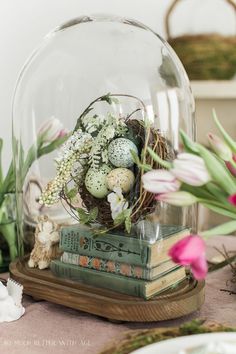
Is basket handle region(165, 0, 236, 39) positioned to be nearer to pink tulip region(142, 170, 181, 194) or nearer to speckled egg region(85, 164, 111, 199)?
speckled egg region(85, 164, 111, 199)

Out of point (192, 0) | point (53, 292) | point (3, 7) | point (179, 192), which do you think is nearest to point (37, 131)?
point (53, 292)

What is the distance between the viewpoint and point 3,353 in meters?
0.65

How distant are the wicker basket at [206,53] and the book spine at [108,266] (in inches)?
44.4

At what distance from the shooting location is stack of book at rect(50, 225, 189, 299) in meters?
0.73

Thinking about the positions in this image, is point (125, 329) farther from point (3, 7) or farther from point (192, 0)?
point (192, 0)

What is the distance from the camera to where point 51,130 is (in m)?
0.94

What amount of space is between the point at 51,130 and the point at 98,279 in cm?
28

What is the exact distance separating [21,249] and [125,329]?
0.88ft

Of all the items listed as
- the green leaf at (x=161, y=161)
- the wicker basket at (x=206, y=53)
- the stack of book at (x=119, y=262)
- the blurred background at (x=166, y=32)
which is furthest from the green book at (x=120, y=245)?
the wicker basket at (x=206, y=53)

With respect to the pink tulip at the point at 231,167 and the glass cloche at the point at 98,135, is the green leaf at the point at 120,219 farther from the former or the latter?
the pink tulip at the point at 231,167

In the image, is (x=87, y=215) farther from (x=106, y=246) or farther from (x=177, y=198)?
(x=177, y=198)

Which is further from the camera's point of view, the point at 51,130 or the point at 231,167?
Answer: the point at 51,130

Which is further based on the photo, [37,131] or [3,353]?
[37,131]

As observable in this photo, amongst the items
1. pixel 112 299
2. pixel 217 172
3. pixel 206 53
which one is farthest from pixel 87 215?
pixel 206 53
